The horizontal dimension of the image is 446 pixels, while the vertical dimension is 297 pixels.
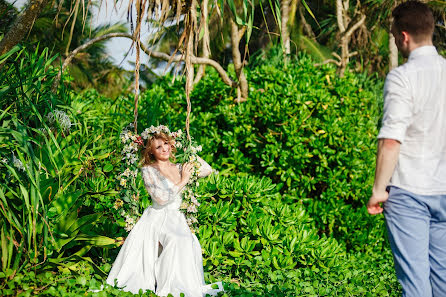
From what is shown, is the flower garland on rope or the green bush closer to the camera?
the flower garland on rope

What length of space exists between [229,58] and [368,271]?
12.1 meters

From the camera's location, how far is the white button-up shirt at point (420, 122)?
233 cm

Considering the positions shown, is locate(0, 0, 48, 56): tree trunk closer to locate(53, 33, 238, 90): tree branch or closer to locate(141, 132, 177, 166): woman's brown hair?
locate(53, 33, 238, 90): tree branch

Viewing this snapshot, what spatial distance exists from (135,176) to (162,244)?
671 millimetres

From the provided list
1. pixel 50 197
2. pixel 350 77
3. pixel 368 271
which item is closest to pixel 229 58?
pixel 350 77

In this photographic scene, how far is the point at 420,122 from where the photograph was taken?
7.79ft

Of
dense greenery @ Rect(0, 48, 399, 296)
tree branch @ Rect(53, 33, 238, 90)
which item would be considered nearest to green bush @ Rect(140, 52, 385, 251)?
dense greenery @ Rect(0, 48, 399, 296)

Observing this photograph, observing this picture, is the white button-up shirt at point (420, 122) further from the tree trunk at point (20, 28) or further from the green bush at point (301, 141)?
the green bush at point (301, 141)

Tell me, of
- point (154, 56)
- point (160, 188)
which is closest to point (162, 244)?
point (160, 188)

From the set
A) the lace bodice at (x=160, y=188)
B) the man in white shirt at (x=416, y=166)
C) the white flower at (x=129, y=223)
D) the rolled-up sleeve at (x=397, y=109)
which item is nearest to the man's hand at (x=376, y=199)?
the man in white shirt at (x=416, y=166)

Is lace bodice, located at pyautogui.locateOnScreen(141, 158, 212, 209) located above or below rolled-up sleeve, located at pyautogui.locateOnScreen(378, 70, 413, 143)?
below

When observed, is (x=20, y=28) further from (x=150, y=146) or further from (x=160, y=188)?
(x=160, y=188)

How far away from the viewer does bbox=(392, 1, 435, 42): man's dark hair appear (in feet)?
7.88

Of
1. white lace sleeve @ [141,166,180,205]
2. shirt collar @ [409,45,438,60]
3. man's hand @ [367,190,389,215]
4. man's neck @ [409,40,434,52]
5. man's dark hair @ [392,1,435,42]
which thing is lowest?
white lace sleeve @ [141,166,180,205]
